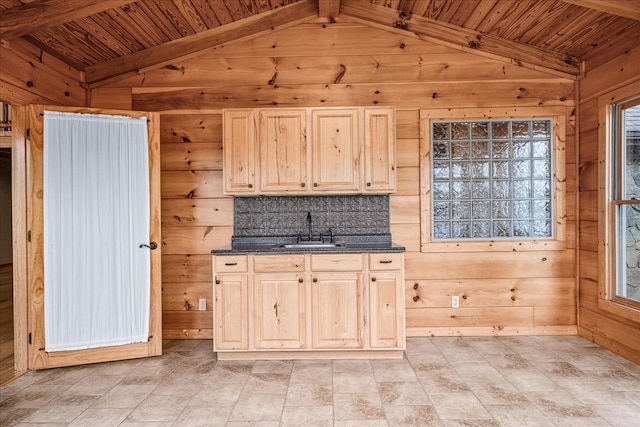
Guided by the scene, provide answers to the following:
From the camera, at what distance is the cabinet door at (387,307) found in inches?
120

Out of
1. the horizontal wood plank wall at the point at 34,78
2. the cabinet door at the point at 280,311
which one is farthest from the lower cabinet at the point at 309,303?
the horizontal wood plank wall at the point at 34,78

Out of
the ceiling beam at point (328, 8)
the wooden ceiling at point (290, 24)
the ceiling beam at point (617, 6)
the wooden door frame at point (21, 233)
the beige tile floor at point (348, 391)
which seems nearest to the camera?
the beige tile floor at point (348, 391)

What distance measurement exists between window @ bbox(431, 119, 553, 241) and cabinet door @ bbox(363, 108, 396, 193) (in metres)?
0.60

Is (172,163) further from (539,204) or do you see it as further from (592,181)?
(592,181)

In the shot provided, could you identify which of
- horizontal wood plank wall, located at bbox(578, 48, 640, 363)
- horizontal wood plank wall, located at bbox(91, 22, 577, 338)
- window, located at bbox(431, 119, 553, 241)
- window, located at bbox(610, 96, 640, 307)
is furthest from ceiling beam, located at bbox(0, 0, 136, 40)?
window, located at bbox(610, 96, 640, 307)

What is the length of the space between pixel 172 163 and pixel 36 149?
108 cm

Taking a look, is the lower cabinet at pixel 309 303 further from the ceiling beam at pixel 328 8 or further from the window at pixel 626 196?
the ceiling beam at pixel 328 8

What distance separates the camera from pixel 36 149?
299 cm

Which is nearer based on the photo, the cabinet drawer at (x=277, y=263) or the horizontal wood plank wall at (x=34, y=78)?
the horizontal wood plank wall at (x=34, y=78)

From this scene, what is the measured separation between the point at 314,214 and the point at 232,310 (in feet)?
3.85

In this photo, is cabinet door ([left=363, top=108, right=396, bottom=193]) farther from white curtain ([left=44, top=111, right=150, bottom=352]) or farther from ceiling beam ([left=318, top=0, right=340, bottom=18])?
white curtain ([left=44, top=111, right=150, bottom=352])

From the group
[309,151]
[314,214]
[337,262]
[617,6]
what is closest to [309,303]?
[337,262]

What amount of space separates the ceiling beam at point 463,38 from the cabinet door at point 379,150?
97 cm

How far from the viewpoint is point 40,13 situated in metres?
2.66
